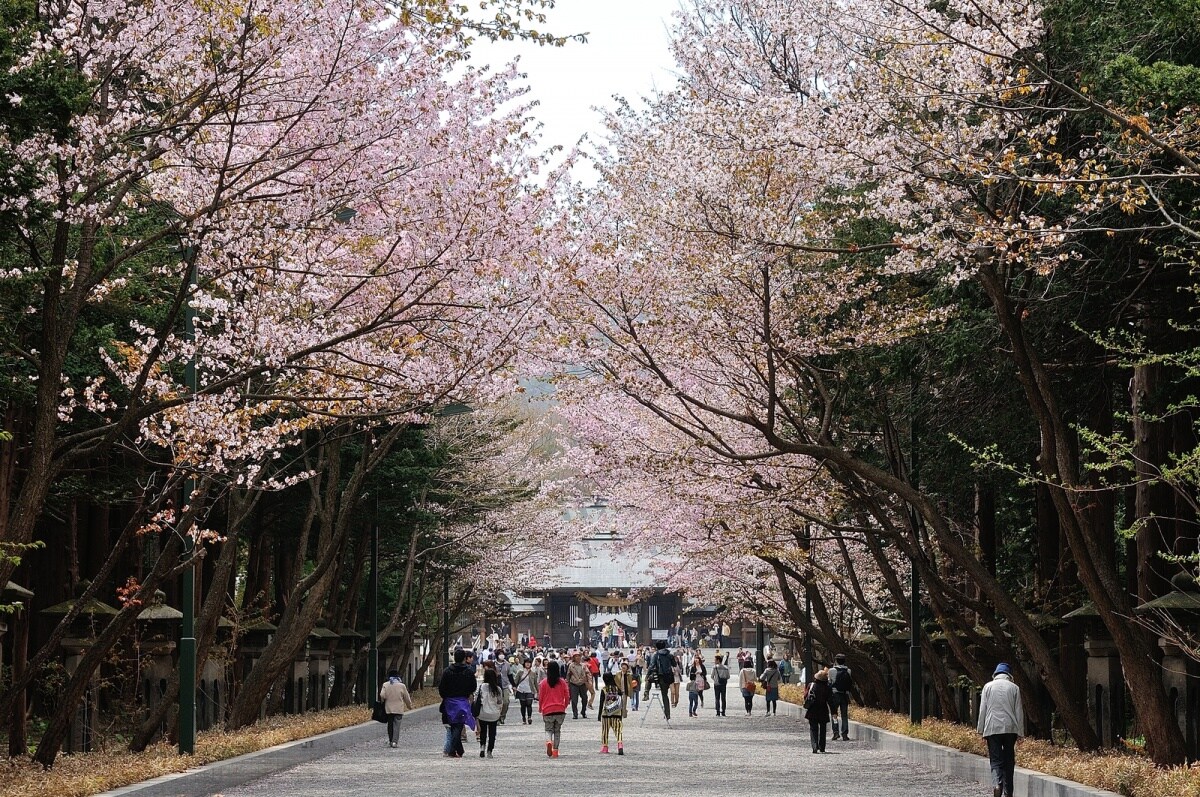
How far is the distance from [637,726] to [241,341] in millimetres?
23801

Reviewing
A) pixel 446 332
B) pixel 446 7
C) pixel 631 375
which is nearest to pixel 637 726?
pixel 631 375

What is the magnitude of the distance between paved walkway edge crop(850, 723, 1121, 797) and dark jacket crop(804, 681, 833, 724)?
48.3 inches

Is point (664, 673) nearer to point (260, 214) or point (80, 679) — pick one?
point (80, 679)

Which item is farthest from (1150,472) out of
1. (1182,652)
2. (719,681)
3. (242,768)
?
(719,681)

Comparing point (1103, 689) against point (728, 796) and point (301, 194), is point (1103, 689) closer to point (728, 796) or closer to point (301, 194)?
point (728, 796)

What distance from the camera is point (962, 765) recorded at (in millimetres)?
21109

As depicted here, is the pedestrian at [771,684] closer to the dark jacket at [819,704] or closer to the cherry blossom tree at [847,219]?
the dark jacket at [819,704]

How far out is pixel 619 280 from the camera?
22781 millimetres

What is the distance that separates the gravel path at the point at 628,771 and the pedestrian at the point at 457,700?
35cm

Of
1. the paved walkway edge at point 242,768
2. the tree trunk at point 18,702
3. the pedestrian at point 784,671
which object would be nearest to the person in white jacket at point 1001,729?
the paved walkway edge at point 242,768

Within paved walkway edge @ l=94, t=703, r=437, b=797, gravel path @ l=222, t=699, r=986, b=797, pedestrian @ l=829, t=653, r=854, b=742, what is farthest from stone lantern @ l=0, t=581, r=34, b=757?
pedestrian @ l=829, t=653, r=854, b=742

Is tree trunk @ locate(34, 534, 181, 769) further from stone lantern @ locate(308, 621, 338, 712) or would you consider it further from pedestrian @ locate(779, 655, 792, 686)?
pedestrian @ locate(779, 655, 792, 686)

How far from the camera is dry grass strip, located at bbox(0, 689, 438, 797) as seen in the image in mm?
14820

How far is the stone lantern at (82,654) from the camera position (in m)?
21.3
